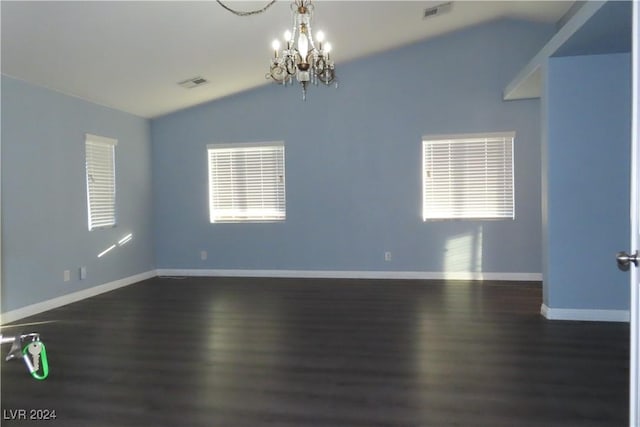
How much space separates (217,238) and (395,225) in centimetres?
264

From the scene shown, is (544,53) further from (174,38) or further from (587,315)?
(174,38)

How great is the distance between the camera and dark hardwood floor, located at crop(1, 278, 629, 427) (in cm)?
229

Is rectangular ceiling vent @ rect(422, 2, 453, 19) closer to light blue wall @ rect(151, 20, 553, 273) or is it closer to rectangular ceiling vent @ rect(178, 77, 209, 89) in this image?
light blue wall @ rect(151, 20, 553, 273)

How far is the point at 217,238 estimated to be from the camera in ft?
21.2

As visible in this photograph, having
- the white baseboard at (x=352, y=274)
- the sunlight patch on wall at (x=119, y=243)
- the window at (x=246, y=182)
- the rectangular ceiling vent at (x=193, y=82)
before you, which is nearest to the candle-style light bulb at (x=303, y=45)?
the rectangular ceiling vent at (x=193, y=82)

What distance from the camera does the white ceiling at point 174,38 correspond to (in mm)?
3424

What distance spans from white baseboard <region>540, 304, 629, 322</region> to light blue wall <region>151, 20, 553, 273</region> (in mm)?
1885

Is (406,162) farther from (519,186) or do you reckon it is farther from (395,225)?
(519,186)

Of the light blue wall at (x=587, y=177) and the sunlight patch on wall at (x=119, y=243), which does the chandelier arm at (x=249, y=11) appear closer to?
the light blue wall at (x=587, y=177)

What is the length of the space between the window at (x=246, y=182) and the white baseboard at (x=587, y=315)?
366cm

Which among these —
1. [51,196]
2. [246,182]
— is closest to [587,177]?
[246,182]

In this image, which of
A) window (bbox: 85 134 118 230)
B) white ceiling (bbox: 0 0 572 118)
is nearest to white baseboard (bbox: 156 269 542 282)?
window (bbox: 85 134 118 230)

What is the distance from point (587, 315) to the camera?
3863 mm

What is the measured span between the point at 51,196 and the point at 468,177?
16.5 feet
